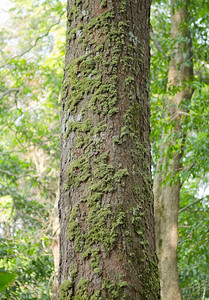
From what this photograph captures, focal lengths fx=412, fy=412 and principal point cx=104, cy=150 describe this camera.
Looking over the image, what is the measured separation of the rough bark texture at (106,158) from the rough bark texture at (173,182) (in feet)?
10.6

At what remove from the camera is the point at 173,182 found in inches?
197

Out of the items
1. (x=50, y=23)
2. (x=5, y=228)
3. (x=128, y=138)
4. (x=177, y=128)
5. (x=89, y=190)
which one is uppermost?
(x=50, y=23)

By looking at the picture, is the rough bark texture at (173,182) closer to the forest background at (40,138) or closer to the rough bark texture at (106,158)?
the forest background at (40,138)

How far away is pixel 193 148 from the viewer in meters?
4.59

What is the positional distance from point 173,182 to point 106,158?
Answer: 3.99 metres

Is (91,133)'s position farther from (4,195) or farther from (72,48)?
Result: (4,195)

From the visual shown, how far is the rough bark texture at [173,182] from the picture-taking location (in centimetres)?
462

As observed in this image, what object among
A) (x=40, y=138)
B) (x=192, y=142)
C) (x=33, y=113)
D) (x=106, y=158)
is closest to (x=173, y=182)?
(x=192, y=142)

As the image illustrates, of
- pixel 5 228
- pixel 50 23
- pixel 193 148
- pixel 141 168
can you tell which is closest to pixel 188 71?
pixel 193 148

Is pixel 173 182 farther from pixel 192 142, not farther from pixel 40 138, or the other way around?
pixel 40 138

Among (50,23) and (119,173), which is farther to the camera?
(50,23)

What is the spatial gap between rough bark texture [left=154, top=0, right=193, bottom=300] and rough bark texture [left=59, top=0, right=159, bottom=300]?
3.23 meters

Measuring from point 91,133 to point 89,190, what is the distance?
170mm

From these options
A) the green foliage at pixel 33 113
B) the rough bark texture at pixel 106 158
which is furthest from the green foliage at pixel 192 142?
the green foliage at pixel 33 113
